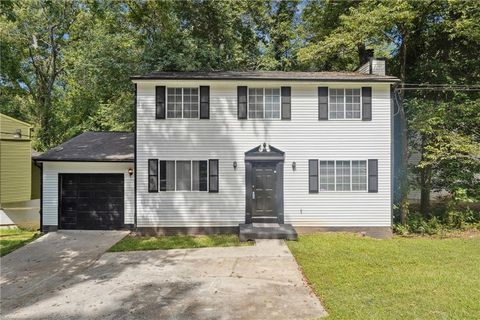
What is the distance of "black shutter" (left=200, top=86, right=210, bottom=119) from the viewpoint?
11727mm

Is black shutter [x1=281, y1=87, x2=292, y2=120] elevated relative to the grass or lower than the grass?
elevated

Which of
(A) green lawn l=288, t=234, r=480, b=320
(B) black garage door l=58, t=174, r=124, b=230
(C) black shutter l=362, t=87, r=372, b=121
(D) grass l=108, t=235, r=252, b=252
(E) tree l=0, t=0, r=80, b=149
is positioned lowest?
(D) grass l=108, t=235, r=252, b=252

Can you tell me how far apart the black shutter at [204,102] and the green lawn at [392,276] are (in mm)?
5387

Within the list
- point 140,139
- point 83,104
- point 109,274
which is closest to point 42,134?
point 83,104

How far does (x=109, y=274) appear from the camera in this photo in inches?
305

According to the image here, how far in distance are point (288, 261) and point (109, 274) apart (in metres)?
4.47

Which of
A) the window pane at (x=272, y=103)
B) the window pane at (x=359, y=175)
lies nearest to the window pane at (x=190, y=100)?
the window pane at (x=272, y=103)

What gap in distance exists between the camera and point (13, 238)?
460 inches

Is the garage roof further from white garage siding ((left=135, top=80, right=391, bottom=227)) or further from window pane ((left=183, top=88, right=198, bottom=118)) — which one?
window pane ((left=183, top=88, right=198, bottom=118))

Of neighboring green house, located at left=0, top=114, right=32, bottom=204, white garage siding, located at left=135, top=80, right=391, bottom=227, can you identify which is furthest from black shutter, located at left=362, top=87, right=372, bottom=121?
neighboring green house, located at left=0, top=114, right=32, bottom=204

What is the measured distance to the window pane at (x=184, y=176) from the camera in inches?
461

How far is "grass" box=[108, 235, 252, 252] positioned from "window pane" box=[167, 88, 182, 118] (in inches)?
173

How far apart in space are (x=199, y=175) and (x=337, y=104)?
570 cm

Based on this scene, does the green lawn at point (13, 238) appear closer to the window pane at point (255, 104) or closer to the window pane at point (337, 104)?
the window pane at point (255, 104)
